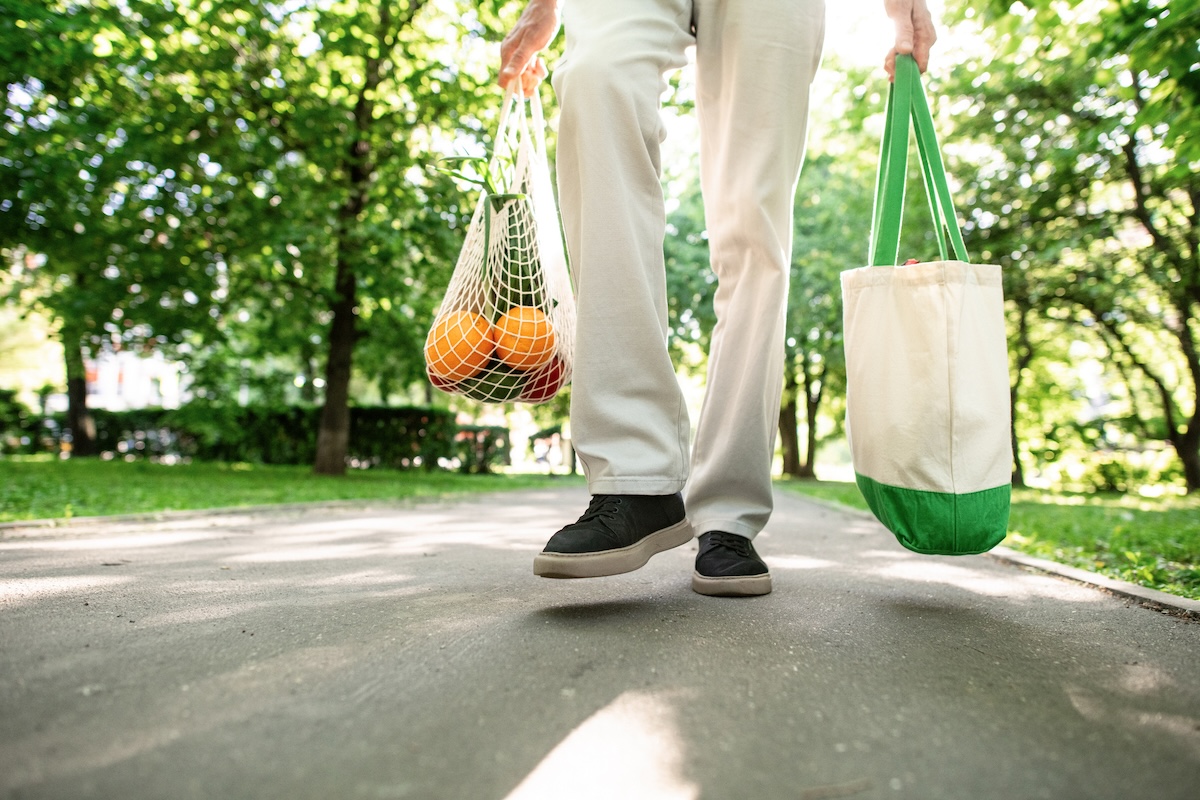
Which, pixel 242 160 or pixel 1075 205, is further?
pixel 1075 205

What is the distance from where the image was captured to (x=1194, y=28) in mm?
3590

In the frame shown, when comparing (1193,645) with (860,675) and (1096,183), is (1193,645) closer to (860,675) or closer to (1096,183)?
(860,675)

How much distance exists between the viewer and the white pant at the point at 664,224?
6.59ft

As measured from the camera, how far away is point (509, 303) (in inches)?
93.4

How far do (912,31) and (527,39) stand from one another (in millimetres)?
1110

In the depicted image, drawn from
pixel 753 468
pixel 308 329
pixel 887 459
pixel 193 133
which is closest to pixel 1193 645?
pixel 887 459

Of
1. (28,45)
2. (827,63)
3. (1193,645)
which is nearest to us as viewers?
(1193,645)

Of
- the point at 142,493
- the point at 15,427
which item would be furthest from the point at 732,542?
the point at 15,427

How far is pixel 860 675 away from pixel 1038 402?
24.8 m

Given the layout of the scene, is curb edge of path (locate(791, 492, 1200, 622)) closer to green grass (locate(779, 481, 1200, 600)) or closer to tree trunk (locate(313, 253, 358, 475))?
green grass (locate(779, 481, 1200, 600))

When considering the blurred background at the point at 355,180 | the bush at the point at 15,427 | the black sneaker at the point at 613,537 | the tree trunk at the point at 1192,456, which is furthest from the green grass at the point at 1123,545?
the bush at the point at 15,427

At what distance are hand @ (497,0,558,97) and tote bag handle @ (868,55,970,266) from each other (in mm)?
1013

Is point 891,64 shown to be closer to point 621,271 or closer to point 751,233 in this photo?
point 751,233

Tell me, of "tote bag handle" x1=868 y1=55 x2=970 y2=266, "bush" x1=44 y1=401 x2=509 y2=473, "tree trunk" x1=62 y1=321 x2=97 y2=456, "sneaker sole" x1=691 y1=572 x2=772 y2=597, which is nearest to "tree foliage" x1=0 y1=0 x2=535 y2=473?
"bush" x1=44 y1=401 x2=509 y2=473
